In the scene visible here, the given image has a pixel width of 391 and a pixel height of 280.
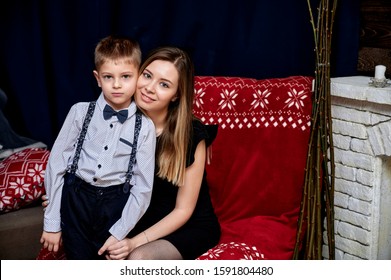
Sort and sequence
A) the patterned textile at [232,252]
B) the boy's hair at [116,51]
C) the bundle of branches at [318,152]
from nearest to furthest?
the boy's hair at [116,51], the patterned textile at [232,252], the bundle of branches at [318,152]

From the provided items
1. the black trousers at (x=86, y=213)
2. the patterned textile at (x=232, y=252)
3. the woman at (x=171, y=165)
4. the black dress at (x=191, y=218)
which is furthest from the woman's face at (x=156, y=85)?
the patterned textile at (x=232, y=252)

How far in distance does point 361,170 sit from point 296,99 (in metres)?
0.41

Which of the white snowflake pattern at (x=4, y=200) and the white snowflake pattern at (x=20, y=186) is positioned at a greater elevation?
the white snowflake pattern at (x=20, y=186)

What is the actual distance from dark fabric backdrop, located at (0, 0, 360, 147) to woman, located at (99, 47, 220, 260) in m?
0.73

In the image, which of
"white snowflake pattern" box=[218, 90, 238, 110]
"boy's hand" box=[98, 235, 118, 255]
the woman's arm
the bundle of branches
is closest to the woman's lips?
the woman's arm

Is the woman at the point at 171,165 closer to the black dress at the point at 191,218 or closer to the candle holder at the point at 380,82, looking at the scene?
the black dress at the point at 191,218

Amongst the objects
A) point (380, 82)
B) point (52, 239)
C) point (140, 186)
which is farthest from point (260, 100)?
point (52, 239)

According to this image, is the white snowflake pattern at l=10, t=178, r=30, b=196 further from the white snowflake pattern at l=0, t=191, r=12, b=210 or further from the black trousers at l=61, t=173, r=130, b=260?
the black trousers at l=61, t=173, r=130, b=260

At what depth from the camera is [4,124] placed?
8.87ft

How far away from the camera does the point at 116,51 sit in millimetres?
1802

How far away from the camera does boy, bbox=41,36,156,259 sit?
1.87 m

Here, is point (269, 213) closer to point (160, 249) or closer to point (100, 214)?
point (160, 249)

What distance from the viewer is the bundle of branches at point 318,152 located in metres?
2.18
